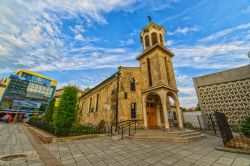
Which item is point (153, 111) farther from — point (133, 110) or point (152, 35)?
point (152, 35)

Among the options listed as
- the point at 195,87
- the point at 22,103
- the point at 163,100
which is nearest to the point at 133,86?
the point at 163,100

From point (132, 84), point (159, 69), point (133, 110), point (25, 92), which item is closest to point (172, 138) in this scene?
point (133, 110)

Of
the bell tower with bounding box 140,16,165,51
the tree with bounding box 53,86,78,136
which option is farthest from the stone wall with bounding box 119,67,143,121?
the tree with bounding box 53,86,78,136

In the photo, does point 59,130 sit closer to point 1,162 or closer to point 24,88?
point 1,162

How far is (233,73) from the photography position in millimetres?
11055

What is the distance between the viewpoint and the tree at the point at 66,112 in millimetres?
7387

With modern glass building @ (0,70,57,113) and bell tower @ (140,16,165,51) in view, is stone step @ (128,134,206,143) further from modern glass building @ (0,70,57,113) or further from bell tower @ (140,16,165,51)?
modern glass building @ (0,70,57,113)

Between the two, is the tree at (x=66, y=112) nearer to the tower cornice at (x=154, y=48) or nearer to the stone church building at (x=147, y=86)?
the stone church building at (x=147, y=86)

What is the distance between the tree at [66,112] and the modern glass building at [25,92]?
38447mm

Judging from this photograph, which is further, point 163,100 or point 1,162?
point 163,100

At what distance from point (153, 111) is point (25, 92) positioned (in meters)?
43.1

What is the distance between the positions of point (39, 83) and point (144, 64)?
43443mm

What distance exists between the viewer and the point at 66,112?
7.84 m

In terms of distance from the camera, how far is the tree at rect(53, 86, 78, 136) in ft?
24.2
